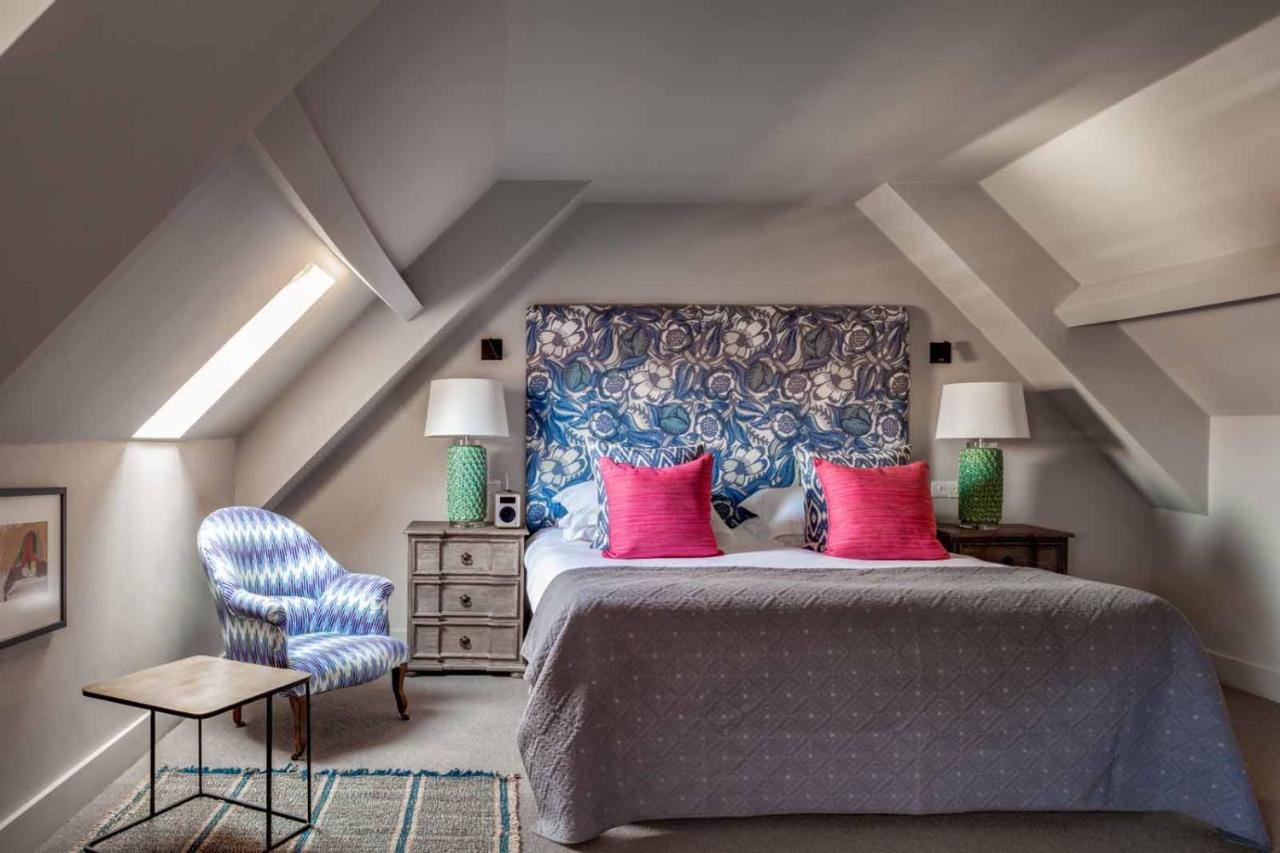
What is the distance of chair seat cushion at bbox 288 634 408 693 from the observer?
3367 millimetres

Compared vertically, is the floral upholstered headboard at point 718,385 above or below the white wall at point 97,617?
above

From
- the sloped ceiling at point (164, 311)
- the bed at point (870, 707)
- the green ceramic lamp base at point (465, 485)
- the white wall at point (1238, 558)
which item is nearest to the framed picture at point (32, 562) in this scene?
the sloped ceiling at point (164, 311)

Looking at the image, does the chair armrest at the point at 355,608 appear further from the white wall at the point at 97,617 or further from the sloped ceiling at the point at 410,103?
the sloped ceiling at the point at 410,103

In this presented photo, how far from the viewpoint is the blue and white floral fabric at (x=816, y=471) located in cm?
439

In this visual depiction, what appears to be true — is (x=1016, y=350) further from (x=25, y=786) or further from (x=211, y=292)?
(x=25, y=786)

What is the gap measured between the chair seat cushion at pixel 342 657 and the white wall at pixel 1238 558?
3781mm

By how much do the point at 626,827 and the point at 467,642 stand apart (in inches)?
69.1

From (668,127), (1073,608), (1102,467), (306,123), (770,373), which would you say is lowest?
(1073,608)

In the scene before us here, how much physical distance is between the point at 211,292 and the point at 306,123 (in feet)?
3.08

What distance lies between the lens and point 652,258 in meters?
5.04

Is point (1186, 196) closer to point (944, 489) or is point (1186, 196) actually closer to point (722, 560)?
point (944, 489)

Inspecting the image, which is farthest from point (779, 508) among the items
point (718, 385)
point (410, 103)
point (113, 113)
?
point (113, 113)

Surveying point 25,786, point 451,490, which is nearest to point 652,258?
point 451,490

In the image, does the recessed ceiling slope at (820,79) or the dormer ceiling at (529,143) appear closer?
the dormer ceiling at (529,143)
